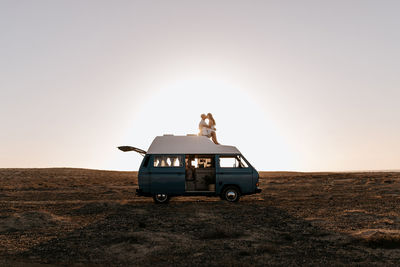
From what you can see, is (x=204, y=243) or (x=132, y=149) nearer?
(x=204, y=243)

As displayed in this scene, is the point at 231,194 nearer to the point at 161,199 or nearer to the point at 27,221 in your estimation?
the point at 161,199

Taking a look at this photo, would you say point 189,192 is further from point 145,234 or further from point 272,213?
point 145,234

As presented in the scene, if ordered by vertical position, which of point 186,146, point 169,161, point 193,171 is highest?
point 186,146

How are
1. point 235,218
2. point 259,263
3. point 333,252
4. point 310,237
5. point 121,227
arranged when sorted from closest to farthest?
1. point 259,263
2. point 333,252
3. point 310,237
4. point 121,227
5. point 235,218

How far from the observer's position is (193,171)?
1880cm

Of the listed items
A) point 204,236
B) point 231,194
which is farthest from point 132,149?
point 204,236

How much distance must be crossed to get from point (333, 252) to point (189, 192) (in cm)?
974

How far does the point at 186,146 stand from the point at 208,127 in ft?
7.03

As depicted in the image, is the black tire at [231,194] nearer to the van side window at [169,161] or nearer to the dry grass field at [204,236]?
the dry grass field at [204,236]

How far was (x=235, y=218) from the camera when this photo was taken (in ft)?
45.8

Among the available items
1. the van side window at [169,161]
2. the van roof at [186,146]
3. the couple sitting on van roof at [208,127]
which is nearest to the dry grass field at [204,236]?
the van side window at [169,161]

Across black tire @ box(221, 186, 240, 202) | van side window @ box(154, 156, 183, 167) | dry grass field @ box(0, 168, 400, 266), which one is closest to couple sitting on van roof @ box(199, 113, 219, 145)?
van side window @ box(154, 156, 183, 167)

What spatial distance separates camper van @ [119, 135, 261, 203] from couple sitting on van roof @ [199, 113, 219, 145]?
97 cm

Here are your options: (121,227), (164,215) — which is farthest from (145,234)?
(164,215)
